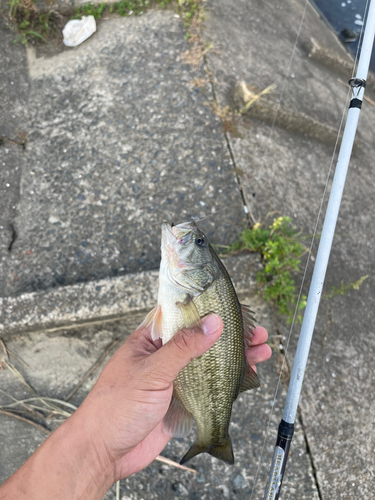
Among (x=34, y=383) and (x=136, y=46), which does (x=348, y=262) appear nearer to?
(x=34, y=383)

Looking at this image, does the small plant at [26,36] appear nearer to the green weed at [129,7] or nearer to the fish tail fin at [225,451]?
the green weed at [129,7]

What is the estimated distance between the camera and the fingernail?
1.97 meters

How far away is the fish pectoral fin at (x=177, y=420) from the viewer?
236 centimetres

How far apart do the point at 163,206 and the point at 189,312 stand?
1792mm

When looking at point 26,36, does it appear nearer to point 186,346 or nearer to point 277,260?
point 277,260

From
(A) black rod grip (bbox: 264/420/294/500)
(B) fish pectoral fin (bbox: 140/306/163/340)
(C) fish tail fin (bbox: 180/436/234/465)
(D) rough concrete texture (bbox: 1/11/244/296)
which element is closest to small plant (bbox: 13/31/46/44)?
(D) rough concrete texture (bbox: 1/11/244/296)

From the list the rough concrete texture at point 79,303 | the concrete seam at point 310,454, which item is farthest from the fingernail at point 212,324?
the concrete seam at point 310,454

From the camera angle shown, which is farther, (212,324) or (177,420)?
(177,420)

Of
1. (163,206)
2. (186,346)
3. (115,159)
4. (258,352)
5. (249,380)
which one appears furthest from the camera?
(115,159)

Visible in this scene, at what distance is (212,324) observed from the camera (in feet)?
6.51

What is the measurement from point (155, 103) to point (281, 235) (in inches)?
89.3

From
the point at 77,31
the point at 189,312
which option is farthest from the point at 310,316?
the point at 77,31

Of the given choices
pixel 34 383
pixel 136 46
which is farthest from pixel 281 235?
pixel 136 46

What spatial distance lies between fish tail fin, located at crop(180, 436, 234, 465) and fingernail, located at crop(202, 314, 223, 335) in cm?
85
